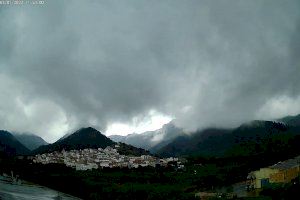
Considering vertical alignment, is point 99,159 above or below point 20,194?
above

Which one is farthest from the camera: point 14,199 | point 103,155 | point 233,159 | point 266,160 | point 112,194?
point 103,155

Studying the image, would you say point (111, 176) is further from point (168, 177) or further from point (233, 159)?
point (233, 159)

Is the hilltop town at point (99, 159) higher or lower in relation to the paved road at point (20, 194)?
higher

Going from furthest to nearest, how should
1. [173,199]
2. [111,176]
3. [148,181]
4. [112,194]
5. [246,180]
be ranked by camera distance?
[111,176] < [148,181] < [246,180] < [112,194] < [173,199]

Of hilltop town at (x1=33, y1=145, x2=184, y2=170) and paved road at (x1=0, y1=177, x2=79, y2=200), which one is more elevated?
hilltop town at (x1=33, y1=145, x2=184, y2=170)

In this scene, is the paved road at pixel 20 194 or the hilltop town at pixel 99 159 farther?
the hilltop town at pixel 99 159

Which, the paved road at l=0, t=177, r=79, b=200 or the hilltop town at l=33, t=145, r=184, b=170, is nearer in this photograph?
the paved road at l=0, t=177, r=79, b=200

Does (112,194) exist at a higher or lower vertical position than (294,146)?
lower

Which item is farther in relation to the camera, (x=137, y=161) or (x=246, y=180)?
(x=137, y=161)

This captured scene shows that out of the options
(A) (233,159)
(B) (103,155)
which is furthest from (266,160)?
(B) (103,155)

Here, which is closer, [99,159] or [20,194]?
[20,194]
